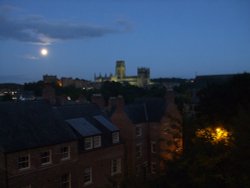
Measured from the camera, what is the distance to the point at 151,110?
4597cm

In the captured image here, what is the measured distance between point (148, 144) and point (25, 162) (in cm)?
2173

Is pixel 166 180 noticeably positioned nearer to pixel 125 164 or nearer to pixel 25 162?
pixel 25 162

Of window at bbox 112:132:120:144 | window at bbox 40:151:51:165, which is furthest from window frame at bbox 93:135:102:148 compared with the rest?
window at bbox 40:151:51:165

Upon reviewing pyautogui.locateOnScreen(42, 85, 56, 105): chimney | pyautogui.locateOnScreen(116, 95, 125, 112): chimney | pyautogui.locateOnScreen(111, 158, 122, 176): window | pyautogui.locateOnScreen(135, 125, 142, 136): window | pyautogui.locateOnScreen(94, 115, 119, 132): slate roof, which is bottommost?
pyautogui.locateOnScreen(111, 158, 122, 176): window

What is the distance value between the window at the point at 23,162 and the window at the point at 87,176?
6833mm

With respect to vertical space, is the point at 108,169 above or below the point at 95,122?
below

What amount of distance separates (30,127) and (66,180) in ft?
18.3

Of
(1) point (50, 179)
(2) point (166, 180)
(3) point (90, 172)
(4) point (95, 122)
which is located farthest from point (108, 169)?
(2) point (166, 180)

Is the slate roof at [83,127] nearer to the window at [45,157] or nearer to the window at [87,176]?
the window at [87,176]

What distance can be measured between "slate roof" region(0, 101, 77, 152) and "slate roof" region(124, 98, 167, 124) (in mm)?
13827

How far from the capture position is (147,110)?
46.1 m

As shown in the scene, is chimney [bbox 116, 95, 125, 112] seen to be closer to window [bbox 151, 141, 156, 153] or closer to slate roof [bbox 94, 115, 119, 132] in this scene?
slate roof [bbox 94, 115, 119, 132]

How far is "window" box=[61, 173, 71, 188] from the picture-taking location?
2926 centimetres

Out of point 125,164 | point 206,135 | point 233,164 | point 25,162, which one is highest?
point 206,135
